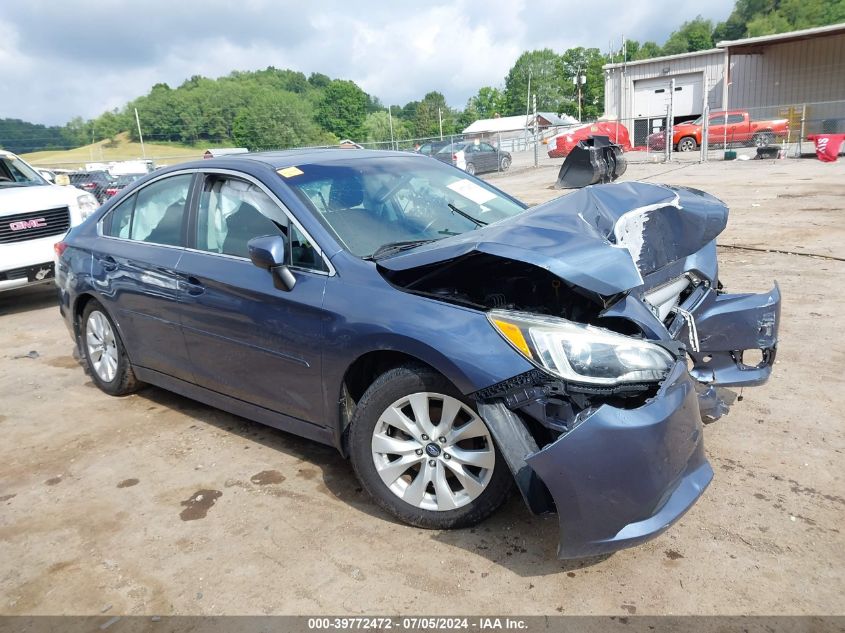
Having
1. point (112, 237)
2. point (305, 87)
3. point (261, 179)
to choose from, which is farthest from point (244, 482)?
point (305, 87)

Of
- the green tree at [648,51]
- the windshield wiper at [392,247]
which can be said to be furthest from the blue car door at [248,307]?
the green tree at [648,51]

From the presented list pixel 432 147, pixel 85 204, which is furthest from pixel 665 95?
pixel 85 204

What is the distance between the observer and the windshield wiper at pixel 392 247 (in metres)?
3.24

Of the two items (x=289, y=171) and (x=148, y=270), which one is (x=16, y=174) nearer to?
(x=148, y=270)

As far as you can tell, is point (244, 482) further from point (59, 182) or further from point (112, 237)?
point (59, 182)

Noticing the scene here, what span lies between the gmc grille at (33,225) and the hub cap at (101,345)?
12.1ft

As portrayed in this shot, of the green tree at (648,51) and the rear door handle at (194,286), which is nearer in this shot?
the rear door handle at (194,286)

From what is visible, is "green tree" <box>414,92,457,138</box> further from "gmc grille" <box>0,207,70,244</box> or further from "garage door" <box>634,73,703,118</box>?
"gmc grille" <box>0,207,70,244</box>

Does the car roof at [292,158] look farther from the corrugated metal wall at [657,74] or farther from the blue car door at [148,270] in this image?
the corrugated metal wall at [657,74]

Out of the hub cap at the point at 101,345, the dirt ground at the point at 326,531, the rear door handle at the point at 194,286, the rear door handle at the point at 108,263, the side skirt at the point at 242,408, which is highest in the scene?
the rear door handle at the point at 108,263

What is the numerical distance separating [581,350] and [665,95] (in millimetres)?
44153

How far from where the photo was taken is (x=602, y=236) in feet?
9.87

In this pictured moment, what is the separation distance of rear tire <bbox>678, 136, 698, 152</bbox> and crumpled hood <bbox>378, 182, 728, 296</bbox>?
2944cm

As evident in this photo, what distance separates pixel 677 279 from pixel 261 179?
7.62 feet
